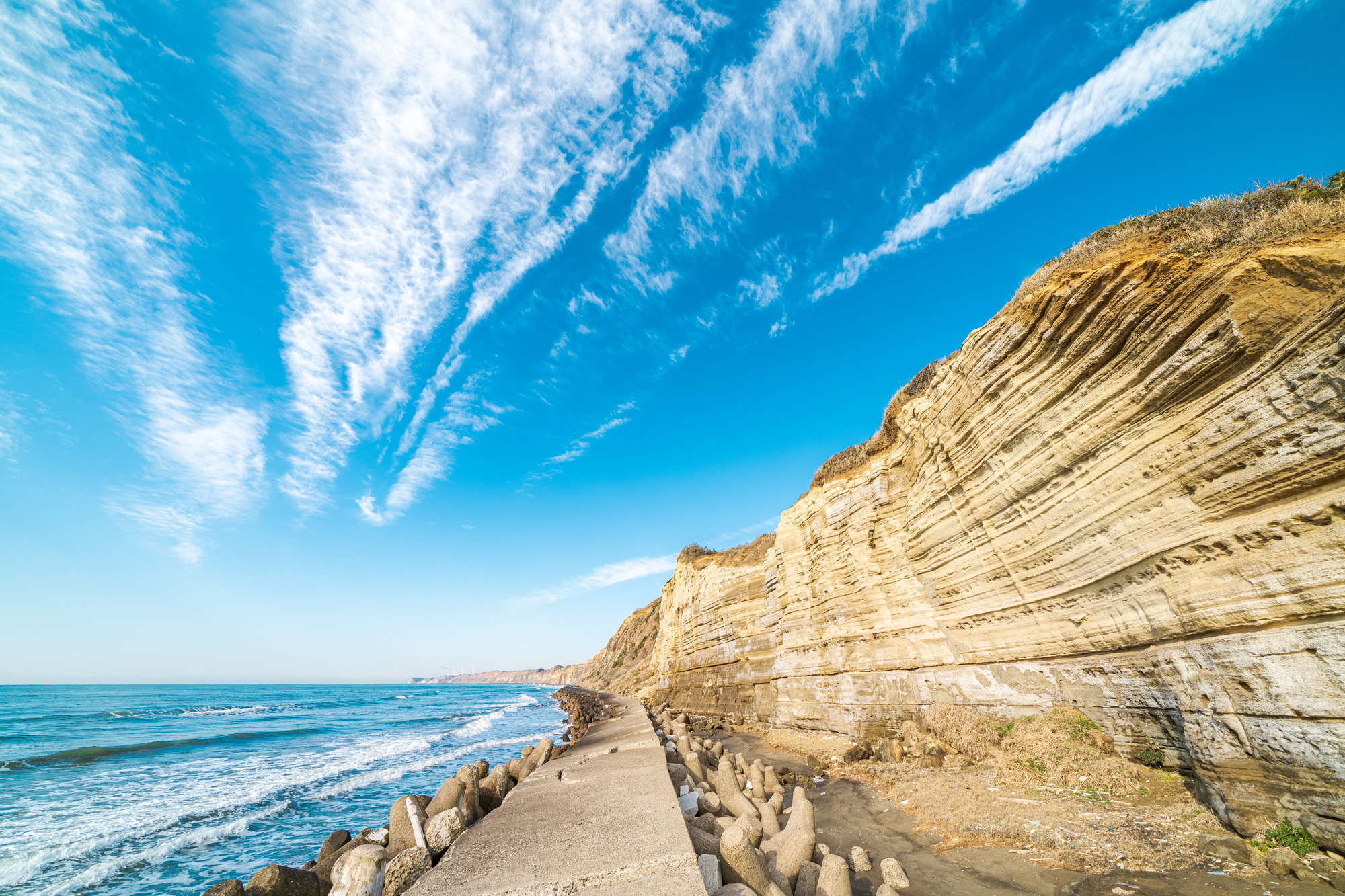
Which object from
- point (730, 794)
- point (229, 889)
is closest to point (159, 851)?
point (229, 889)

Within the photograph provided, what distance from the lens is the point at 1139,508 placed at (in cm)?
646

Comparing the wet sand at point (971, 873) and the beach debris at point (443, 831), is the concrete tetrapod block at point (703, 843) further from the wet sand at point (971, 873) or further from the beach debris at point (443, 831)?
the beach debris at point (443, 831)

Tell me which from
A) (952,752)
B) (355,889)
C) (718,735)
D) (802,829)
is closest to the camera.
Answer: (355,889)

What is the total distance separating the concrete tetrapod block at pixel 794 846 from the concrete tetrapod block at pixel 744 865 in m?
0.63

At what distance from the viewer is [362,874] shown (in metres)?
4.08

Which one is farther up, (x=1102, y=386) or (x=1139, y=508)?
(x=1102, y=386)

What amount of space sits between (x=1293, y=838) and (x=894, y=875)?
3.67m

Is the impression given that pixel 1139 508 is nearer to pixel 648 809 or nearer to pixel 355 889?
pixel 648 809

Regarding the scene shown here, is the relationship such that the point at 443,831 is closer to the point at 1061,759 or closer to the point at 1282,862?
the point at 1282,862

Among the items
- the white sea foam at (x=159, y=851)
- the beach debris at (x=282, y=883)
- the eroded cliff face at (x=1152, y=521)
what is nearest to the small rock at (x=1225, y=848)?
the eroded cliff face at (x=1152, y=521)

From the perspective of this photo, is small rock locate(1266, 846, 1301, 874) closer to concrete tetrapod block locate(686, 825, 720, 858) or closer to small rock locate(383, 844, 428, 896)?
concrete tetrapod block locate(686, 825, 720, 858)

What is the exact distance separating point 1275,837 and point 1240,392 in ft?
14.7

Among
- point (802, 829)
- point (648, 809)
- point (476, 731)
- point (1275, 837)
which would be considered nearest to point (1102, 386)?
point (1275, 837)

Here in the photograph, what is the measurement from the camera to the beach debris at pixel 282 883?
450cm
